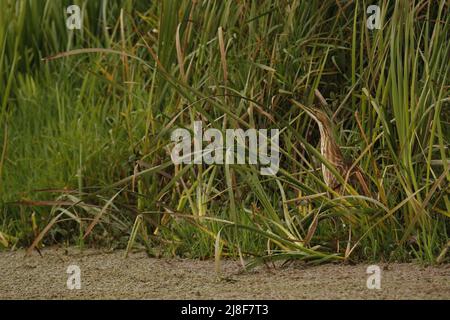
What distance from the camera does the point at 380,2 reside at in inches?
178

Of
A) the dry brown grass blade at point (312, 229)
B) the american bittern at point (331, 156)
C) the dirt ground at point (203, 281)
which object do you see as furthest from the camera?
the american bittern at point (331, 156)

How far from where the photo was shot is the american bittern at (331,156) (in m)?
4.10

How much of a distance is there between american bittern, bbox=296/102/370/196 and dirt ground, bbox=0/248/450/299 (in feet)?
1.35

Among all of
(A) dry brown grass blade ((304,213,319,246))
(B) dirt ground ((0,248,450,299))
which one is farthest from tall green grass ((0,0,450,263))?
(B) dirt ground ((0,248,450,299))

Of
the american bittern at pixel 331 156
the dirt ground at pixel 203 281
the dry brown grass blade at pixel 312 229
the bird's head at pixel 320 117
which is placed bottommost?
the dirt ground at pixel 203 281

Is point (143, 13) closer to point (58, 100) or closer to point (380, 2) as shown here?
point (58, 100)

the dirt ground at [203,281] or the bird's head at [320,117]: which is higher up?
the bird's head at [320,117]

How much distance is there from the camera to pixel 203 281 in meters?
3.80

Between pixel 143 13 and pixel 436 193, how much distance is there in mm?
2359

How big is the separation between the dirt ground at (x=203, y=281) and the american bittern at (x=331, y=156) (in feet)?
1.35

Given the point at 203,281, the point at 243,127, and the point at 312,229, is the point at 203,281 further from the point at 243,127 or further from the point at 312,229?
the point at 243,127

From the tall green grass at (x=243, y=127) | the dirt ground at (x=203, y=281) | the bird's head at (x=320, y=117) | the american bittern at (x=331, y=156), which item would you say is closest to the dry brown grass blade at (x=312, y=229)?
the tall green grass at (x=243, y=127)

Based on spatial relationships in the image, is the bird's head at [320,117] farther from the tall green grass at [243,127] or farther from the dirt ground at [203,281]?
the dirt ground at [203,281]

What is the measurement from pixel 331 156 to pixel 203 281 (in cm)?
81
